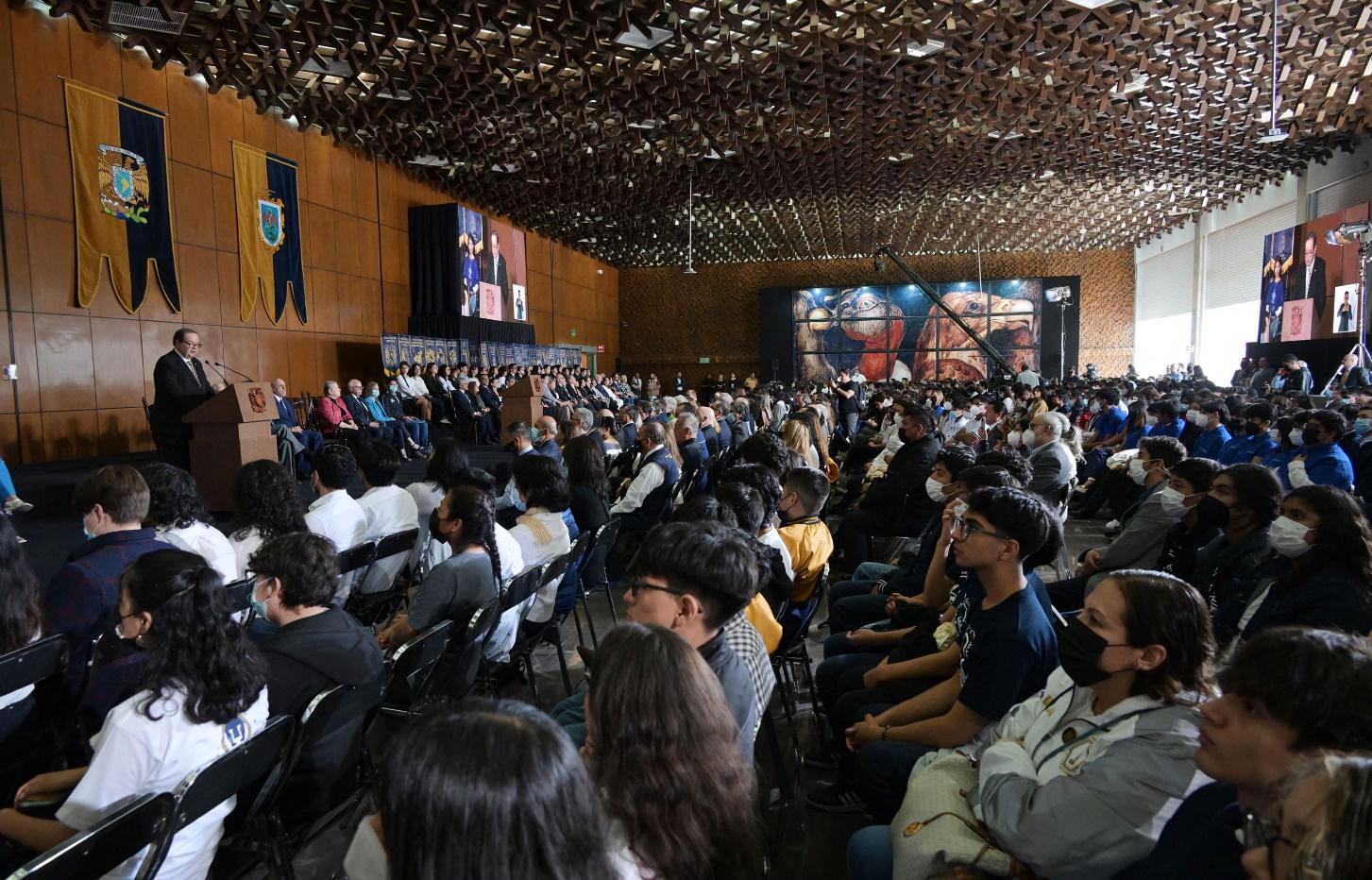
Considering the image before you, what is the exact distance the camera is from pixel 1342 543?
7.54 feet

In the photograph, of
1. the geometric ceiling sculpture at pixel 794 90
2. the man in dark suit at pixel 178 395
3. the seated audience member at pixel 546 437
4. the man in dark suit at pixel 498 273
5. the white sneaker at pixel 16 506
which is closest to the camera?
the white sneaker at pixel 16 506

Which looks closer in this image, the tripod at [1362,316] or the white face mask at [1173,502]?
the white face mask at [1173,502]

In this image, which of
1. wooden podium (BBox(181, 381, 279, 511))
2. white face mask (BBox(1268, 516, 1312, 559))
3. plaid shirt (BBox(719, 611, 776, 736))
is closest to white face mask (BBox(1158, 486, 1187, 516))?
white face mask (BBox(1268, 516, 1312, 559))

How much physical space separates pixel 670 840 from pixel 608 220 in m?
18.7

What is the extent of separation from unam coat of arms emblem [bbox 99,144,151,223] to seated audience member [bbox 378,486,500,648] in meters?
8.39

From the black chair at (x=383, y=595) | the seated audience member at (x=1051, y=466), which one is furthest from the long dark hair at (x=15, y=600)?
the seated audience member at (x=1051, y=466)

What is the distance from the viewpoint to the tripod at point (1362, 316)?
1039 centimetres

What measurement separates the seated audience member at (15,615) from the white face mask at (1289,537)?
3811 millimetres

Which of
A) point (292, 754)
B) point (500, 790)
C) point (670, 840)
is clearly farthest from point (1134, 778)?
point (292, 754)

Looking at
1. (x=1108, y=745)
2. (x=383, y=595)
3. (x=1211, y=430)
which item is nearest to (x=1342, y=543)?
(x=1108, y=745)

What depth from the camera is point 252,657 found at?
174 centimetres

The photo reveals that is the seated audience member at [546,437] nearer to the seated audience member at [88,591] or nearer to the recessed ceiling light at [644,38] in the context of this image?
the seated audience member at [88,591]

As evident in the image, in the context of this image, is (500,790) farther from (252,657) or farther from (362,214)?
(362,214)

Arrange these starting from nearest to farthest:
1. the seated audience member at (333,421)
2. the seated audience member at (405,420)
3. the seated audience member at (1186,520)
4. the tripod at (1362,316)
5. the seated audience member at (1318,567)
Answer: the seated audience member at (1318,567) → the seated audience member at (1186,520) → the seated audience member at (333,421) → the tripod at (1362,316) → the seated audience member at (405,420)
